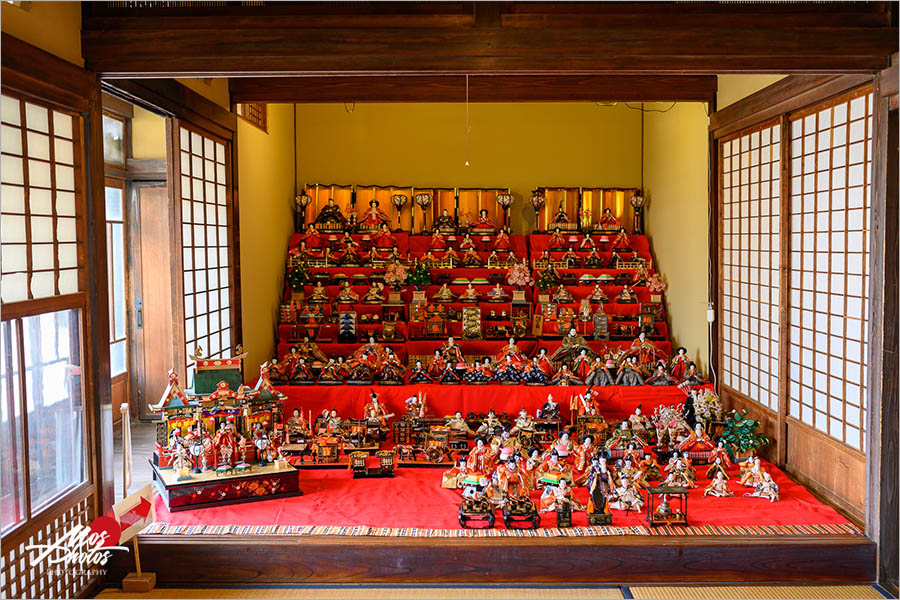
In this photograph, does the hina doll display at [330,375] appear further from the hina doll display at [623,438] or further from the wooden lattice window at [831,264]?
the wooden lattice window at [831,264]

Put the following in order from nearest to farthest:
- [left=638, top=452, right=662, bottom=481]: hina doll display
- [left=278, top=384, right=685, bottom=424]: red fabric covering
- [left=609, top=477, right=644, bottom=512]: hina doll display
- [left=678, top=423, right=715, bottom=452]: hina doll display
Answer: [left=609, top=477, right=644, bottom=512]: hina doll display → [left=638, top=452, right=662, bottom=481]: hina doll display → [left=678, top=423, right=715, bottom=452]: hina doll display → [left=278, top=384, right=685, bottom=424]: red fabric covering

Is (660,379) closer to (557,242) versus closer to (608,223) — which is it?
(557,242)

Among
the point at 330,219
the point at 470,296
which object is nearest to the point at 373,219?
the point at 330,219

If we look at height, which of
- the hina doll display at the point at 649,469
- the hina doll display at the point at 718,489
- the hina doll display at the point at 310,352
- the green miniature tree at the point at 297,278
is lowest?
the hina doll display at the point at 718,489

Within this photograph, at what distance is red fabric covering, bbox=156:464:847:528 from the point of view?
518 centimetres

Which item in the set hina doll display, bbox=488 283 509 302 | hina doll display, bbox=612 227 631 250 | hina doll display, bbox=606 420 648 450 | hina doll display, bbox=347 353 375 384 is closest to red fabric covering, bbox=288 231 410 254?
hina doll display, bbox=488 283 509 302

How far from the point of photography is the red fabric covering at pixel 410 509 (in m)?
5.18

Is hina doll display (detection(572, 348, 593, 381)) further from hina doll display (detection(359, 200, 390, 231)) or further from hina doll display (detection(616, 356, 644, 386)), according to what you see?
hina doll display (detection(359, 200, 390, 231))

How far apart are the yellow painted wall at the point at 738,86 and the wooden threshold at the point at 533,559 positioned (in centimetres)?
376

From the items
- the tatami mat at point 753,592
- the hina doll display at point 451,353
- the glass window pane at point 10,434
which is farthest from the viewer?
the hina doll display at point 451,353

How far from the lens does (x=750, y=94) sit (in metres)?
6.72

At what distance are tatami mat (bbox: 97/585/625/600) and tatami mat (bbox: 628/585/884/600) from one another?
8.9 inches

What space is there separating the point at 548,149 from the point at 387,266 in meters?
2.92

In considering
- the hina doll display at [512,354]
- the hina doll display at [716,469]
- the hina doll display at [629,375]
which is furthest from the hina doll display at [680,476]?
the hina doll display at [512,354]
